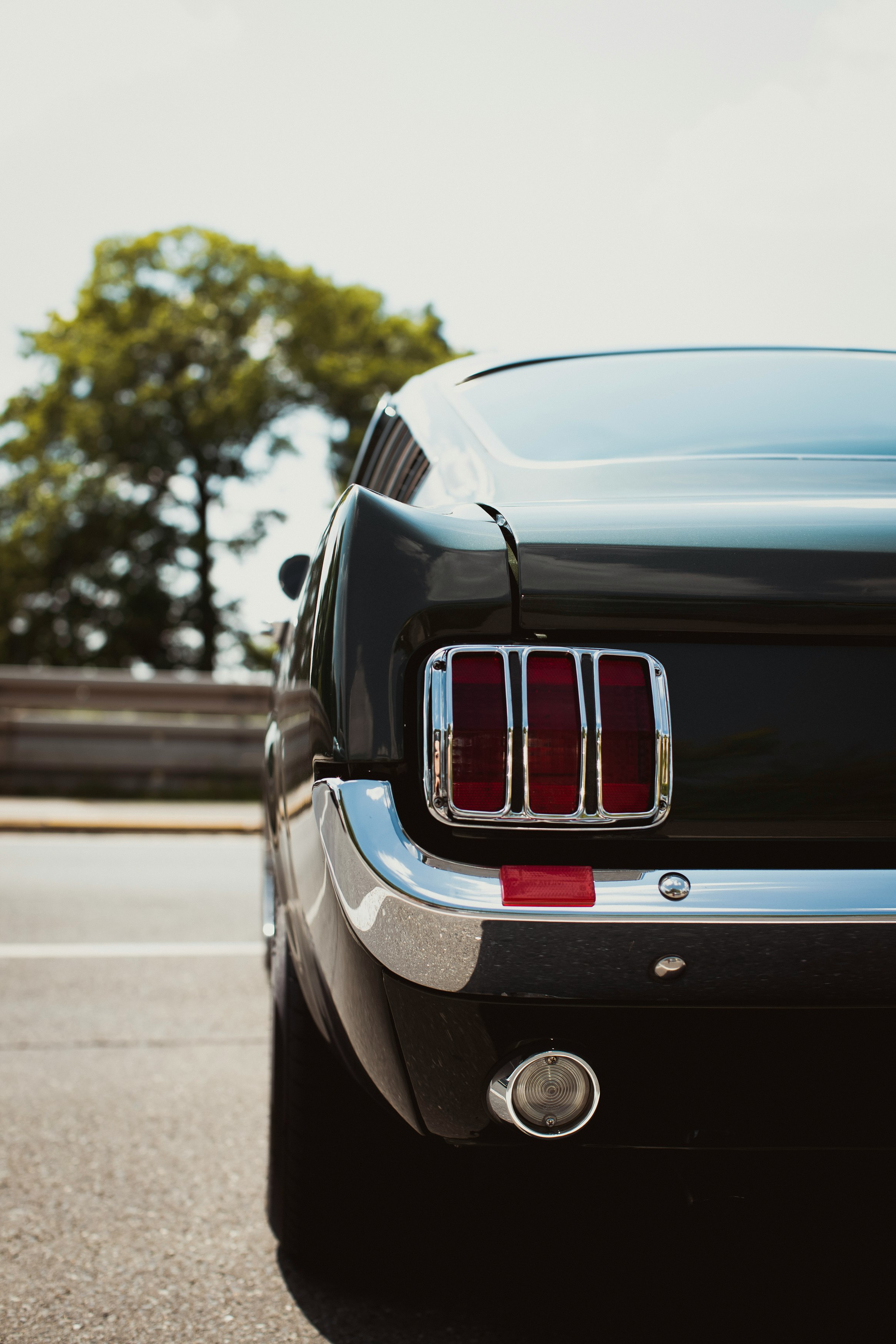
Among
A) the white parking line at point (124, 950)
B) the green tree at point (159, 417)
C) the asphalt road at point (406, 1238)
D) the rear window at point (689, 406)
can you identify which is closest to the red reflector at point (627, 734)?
the asphalt road at point (406, 1238)

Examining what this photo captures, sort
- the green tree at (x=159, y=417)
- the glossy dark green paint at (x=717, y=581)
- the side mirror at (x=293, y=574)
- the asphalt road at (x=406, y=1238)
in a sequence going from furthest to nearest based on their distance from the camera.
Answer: the green tree at (x=159, y=417) < the side mirror at (x=293, y=574) < the asphalt road at (x=406, y=1238) < the glossy dark green paint at (x=717, y=581)

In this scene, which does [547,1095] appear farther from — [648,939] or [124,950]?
[124,950]

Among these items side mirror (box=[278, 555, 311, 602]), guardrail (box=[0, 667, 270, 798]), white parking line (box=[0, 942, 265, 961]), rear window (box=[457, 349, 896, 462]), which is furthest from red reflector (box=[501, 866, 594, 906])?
guardrail (box=[0, 667, 270, 798])

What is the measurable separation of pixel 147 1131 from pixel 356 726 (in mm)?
1744

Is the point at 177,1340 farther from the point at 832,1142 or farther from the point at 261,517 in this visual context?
the point at 261,517

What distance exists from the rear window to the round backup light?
3.26 ft

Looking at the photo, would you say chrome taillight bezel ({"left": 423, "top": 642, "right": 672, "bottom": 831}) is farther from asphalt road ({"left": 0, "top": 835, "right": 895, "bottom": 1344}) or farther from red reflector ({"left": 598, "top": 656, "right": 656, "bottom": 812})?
asphalt road ({"left": 0, "top": 835, "right": 895, "bottom": 1344})

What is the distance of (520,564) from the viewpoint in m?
1.45

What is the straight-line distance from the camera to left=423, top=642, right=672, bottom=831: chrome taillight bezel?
4.57ft

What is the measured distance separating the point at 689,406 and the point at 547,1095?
1.34 meters

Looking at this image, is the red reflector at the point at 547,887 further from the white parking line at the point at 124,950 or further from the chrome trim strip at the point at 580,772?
the white parking line at the point at 124,950

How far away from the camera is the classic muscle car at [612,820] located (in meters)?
1.34

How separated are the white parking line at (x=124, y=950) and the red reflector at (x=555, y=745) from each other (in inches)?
136

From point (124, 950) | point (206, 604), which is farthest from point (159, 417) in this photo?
point (124, 950)
